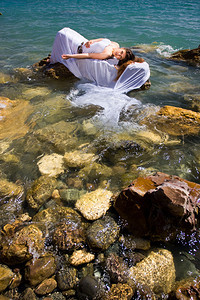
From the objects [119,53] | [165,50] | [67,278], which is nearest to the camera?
[67,278]

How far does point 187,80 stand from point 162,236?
6536mm

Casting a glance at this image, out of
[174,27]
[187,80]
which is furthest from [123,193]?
[174,27]

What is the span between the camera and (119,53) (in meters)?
5.46

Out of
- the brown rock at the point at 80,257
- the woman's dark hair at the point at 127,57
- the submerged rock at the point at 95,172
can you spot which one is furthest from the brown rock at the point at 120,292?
the woman's dark hair at the point at 127,57

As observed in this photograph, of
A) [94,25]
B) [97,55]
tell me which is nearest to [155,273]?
[97,55]

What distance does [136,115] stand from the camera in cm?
489

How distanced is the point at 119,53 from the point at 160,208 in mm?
4614

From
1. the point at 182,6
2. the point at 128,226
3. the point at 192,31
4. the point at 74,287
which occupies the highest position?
the point at 182,6

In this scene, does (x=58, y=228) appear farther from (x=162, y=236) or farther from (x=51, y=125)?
(x=51, y=125)

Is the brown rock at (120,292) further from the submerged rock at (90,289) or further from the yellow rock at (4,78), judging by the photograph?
the yellow rock at (4,78)

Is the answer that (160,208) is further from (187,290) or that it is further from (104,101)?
(104,101)

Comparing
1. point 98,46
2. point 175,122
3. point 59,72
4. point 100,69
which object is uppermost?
point 98,46

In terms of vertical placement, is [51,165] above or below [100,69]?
below

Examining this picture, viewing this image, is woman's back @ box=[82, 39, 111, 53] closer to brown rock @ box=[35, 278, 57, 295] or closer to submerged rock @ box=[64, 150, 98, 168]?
submerged rock @ box=[64, 150, 98, 168]
